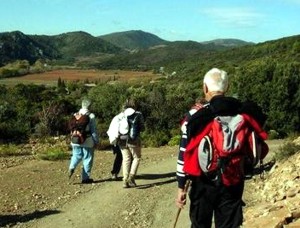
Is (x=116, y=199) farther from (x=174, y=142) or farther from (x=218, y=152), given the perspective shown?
(x=174, y=142)

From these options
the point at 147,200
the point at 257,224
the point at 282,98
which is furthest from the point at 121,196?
the point at 282,98

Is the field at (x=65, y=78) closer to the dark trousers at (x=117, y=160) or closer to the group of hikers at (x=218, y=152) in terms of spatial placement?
the dark trousers at (x=117, y=160)

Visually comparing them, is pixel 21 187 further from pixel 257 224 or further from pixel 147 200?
pixel 257 224

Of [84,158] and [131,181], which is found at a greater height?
[84,158]

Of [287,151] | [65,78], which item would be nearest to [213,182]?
[287,151]

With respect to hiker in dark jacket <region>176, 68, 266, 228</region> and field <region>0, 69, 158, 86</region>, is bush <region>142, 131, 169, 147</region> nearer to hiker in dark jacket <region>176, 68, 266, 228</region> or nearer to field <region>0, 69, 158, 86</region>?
hiker in dark jacket <region>176, 68, 266, 228</region>

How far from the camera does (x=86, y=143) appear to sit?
37.9 ft

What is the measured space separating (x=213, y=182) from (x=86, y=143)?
717cm

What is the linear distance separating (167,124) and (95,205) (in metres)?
21.3

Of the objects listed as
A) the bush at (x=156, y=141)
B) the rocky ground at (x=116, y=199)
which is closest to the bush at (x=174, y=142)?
the bush at (x=156, y=141)

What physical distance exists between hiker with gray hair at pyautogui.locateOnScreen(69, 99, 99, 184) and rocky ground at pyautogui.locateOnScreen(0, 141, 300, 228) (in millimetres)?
325

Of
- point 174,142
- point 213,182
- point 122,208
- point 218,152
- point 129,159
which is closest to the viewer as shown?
point 218,152

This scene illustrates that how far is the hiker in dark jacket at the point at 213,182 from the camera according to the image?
15.0ft

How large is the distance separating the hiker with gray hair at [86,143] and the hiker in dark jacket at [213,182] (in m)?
6.80
